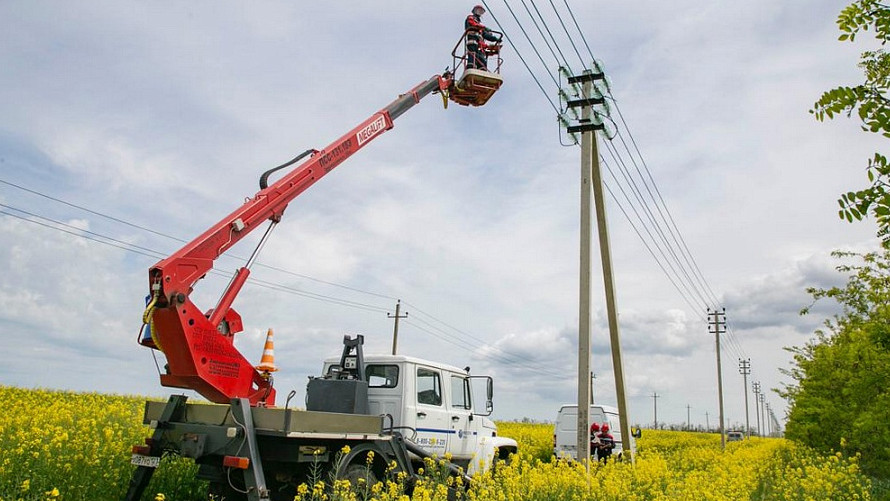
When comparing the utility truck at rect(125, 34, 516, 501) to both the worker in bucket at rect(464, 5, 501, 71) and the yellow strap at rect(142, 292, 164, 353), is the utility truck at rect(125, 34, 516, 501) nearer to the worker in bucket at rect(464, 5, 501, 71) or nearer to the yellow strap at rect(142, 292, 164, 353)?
the yellow strap at rect(142, 292, 164, 353)

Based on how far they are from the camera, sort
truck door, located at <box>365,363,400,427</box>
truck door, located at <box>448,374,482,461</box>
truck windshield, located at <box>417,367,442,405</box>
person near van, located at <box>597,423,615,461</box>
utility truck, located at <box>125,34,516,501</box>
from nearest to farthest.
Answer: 1. utility truck, located at <box>125,34,516,501</box>
2. truck door, located at <box>365,363,400,427</box>
3. truck windshield, located at <box>417,367,442,405</box>
4. truck door, located at <box>448,374,482,461</box>
5. person near van, located at <box>597,423,615,461</box>

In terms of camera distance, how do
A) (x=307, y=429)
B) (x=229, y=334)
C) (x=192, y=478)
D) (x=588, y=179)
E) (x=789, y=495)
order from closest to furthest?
1. (x=307, y=429)
2. (x=229, y=334)
3. (x=192, y=478)
4. (x=789, y=495)
5. (x=588, y=179)

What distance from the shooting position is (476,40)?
1250 cm

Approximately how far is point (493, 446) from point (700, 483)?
3.47 meters

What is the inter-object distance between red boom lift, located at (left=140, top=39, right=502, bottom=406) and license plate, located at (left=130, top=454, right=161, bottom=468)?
896 millimetres

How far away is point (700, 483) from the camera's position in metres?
9.74

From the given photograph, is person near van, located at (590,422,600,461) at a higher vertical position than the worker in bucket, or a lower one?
lower

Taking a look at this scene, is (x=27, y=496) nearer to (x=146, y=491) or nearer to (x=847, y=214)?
(x=146, y=491)

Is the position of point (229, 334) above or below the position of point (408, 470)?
above

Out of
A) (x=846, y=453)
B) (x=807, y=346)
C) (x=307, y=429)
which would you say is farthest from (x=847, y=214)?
(x=807, y=346)

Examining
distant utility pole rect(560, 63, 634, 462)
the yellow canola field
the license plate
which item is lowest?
the yellow canola field

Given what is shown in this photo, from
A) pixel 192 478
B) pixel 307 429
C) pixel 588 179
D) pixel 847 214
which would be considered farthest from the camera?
pixel 588 179

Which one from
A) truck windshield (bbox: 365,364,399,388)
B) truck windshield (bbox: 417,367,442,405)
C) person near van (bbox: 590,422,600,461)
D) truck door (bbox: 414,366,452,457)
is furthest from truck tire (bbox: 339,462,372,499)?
person near van (bbox: 590,422,600,461)

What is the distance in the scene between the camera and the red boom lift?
775 cm
